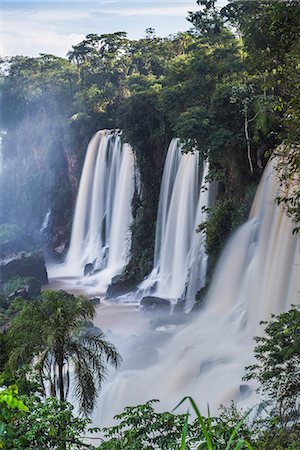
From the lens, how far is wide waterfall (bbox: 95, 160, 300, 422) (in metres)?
10.3

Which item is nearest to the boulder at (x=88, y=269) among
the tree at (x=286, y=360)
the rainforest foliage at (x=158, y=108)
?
the rainforest foliage at (x=158, y=108)

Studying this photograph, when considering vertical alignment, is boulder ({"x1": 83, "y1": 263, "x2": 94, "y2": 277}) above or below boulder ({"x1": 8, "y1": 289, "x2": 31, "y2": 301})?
above

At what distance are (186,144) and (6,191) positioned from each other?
837 inches

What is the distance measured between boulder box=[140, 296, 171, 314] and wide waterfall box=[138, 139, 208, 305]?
0.61m

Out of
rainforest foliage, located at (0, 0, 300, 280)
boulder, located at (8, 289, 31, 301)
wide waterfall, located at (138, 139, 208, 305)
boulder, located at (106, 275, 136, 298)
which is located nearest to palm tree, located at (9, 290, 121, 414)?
rainforest foliage, located at (0, 0, 300, 280)

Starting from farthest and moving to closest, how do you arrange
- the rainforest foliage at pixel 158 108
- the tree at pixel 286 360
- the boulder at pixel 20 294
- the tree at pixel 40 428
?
the boulder at pixel 20 294 → the rainforest foliage at pixel 158 108 → the tree at pixel 286 360 → the tree at pixel 40 428

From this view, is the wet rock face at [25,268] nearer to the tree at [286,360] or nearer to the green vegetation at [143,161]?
the green vegetation at [143,161]

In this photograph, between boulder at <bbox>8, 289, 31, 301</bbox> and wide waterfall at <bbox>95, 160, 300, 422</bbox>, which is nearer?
wide waterfall at <bbox>95, 160, 300, 422</bbox>

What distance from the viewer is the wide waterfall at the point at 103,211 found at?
21.6 metres

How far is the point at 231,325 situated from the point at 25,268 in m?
10.9

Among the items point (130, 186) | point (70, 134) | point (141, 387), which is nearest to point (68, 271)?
point (130, 186)

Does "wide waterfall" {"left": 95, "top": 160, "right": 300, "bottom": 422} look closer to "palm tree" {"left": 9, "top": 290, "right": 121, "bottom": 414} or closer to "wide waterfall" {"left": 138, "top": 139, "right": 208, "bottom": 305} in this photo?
"wide waterfall" {"left": 138, "top": 139, "right": 208, "bottom": 305}

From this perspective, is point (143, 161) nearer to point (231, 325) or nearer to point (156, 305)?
point (156, 305)

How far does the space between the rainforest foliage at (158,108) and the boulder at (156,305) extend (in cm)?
180
